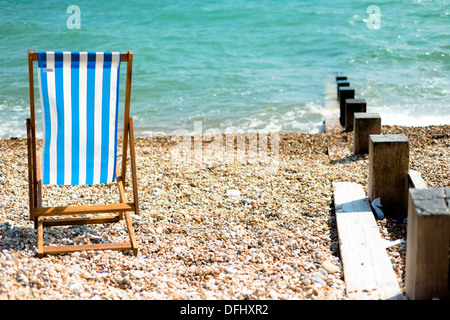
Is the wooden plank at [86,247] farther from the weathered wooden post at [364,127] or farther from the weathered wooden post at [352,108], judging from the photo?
the weathered wooden post at [352,108]

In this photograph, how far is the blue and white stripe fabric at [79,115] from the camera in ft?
12.2

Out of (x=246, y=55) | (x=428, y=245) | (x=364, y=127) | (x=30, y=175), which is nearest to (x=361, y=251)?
(x=428, y=245)

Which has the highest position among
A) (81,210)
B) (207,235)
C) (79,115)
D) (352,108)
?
(79,115)

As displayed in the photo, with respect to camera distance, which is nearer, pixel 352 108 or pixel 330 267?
pixel 330 267

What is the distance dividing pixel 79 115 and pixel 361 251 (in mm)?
2137

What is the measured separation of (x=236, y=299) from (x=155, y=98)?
324 inches

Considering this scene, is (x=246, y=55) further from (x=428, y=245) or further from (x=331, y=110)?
(x=428, y=245)

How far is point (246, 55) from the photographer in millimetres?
13797

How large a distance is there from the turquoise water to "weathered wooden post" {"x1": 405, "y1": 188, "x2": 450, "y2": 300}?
5831 millimetres

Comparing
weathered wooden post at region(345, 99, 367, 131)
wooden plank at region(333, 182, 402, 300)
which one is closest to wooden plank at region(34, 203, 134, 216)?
wooden plank at region(333, 182, 402, 300)

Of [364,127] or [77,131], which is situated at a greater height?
[77,131]

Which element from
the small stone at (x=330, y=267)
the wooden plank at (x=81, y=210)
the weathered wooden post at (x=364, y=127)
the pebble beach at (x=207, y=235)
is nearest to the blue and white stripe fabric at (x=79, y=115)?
the wooden plank at (x=81, y=210)
